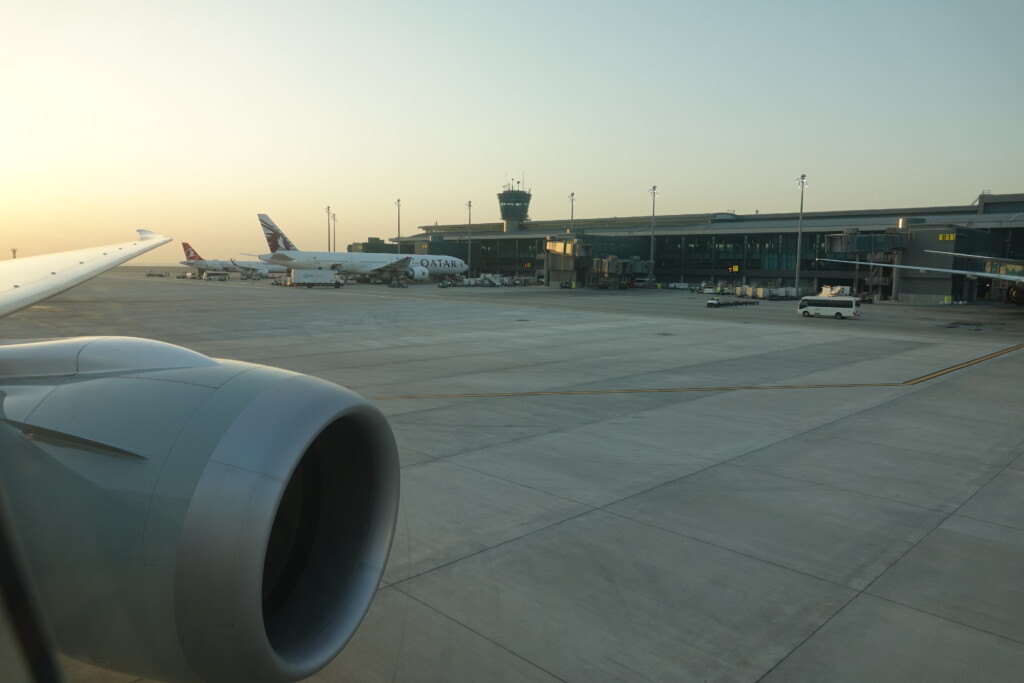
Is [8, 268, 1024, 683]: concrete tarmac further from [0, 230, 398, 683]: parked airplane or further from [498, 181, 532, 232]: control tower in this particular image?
[498, 181, 532, 232]: control tower

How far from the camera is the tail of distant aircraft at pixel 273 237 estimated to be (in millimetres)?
92231

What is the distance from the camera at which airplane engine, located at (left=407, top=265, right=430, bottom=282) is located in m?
95.0

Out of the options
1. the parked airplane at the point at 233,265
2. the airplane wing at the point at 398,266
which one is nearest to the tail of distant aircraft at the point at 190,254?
the parked airplane at the point at 233,265

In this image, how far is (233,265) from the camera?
120 meters

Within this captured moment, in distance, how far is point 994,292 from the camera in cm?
8294

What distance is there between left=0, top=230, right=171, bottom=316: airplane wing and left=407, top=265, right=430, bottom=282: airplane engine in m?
85.0

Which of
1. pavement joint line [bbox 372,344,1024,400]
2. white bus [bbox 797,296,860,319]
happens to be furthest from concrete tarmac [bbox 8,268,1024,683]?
white bus [bbox 797,296,860,319]

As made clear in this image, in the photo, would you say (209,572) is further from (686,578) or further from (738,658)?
(686,578)

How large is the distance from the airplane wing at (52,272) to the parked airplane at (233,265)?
360ft

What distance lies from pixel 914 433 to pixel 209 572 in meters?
16.0

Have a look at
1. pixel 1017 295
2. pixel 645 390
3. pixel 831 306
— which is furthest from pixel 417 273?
pixel 645 390

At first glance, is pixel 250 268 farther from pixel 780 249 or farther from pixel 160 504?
pixel 160 504

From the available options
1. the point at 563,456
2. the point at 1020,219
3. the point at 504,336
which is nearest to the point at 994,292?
the point at 1020,219

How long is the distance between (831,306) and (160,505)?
171 ft
